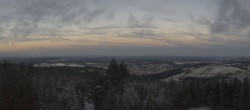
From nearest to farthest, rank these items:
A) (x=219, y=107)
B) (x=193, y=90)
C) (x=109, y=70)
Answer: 1. (x=109, y=70)
2. (x=219, y=107)
3. (x=193, y=90)

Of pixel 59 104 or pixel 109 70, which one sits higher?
pixel 109 70

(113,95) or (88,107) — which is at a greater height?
(113,95)

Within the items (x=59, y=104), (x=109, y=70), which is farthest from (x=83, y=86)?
(x=109, y=70)

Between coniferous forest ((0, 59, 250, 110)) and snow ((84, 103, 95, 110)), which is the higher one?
coniferous forest ((0, 59, 250, 110))

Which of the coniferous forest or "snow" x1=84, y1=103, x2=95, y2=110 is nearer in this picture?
the coniferous forest

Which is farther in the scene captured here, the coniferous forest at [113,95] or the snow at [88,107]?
the snow at [88,107]

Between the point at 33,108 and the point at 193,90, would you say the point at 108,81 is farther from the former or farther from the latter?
the point at 193,90

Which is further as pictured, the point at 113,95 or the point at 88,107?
the point at 88,107

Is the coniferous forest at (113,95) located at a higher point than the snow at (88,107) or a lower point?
higher

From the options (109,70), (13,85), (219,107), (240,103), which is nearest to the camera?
(109,70)

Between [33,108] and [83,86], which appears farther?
[83,86]
